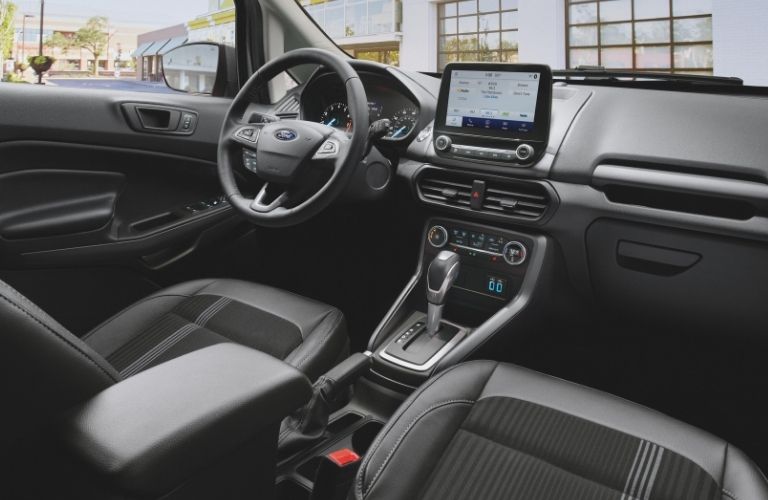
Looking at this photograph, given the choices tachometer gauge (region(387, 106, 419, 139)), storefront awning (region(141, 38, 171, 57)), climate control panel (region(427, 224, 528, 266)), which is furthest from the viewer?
storefront awning (region(141, 38, 171, 57))

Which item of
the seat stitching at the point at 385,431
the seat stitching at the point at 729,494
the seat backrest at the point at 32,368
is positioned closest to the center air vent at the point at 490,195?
the seat stitching at the point at 385,431

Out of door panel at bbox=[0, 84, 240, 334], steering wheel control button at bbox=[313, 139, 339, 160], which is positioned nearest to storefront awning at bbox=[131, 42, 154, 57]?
door panel at bbox=[0, 84, 240, 334]

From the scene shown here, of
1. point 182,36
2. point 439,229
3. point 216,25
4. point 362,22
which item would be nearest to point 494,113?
point 439,229

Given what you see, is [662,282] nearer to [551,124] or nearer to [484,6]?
[551,124]

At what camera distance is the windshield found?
5.52 ft

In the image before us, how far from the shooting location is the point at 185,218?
83.7 inches

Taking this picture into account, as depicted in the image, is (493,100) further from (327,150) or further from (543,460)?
(543,460)

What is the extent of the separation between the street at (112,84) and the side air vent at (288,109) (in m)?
0.45

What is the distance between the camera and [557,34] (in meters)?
1.87

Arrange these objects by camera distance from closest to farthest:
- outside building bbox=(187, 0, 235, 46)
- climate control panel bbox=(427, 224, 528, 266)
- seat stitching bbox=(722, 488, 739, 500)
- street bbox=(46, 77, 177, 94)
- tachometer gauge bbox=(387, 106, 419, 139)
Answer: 1. seat stitching bbox=(722, 488, 739, 500)
2. climate control panel bbox=(427, 224, 528, 266)
3. tachometer gauge bbox=(387, 106, 419, 139)
4. street bbox=(46, 77, 177, 94)
5. outside building bbox=(187, 0, 235, 46)

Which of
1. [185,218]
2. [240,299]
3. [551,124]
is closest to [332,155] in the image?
[240,299]

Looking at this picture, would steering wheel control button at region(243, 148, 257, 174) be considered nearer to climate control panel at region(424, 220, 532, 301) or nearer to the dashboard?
the dashboard

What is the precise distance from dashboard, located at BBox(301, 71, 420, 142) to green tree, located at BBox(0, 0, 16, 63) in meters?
0.97

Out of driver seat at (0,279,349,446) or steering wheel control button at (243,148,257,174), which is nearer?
driver seat at (0,279,349,446)
